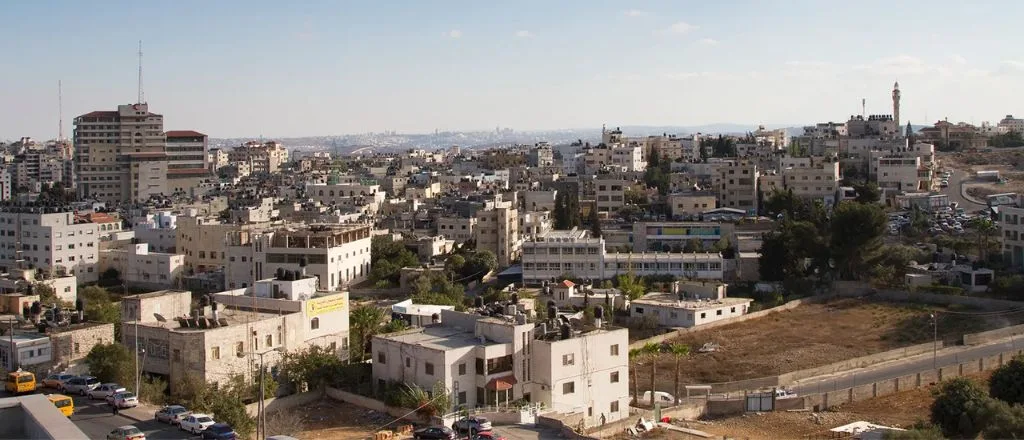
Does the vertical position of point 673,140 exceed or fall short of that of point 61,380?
it exceeds it

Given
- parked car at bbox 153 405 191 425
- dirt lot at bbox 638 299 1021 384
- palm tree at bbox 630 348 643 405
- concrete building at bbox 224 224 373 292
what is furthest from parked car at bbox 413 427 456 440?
concrete building at bbox 224 224 373 292

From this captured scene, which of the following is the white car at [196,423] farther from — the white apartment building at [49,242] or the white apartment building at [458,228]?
the white apartment building at [458,228]

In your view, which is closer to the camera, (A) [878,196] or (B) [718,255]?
(B) [718,255]

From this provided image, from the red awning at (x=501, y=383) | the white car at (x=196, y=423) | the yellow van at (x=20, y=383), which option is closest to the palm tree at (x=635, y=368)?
the red awning at (x=501, y=383)

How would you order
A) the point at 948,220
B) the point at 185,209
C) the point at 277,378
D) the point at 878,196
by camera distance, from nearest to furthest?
the point at 277,378
the point at 948,220
the point at 878,196
the point at 185,209

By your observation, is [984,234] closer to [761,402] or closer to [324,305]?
[761,402]

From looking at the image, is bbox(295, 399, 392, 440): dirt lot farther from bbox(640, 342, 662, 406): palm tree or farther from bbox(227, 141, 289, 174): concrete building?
bbox(227, 141, 289, 174): concrete building

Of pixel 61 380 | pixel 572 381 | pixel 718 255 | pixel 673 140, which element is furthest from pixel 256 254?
pixel 673 140

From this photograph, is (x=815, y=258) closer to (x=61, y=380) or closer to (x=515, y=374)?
(x=515, y=374)

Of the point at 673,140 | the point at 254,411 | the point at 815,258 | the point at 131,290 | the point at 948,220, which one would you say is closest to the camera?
the point at 254,411
